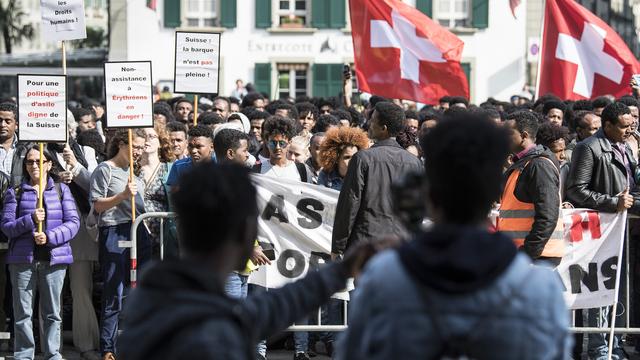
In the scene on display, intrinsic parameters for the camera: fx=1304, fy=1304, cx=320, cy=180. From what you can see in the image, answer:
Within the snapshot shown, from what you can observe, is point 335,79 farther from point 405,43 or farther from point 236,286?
point 236,286


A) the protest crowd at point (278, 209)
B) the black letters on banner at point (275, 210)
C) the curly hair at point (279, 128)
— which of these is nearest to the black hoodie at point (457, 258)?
the protest crowd at point (278, 209)

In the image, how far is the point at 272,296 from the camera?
396 cm

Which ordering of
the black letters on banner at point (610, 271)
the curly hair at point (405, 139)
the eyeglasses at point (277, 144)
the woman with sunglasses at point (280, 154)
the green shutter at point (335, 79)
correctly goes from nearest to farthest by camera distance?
the black letters on banner at point (610, 271), the woman with sunglasses at point (280, 154), the eyeglasses at point (277, 144), the curly hair at point (405, 139), the green shutter at point (335, 79)

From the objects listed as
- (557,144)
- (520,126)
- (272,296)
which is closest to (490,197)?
(272,296)

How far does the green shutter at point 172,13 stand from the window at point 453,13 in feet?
27.2

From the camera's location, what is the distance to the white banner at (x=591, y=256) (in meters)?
9.33

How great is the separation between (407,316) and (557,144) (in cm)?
710

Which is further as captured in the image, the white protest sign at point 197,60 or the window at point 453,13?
the window at point 453,13

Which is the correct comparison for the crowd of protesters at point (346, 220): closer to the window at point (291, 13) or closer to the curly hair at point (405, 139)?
the curly hair at point (405, 139)

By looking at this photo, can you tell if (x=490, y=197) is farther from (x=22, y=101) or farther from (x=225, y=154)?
(x=22, y=101)

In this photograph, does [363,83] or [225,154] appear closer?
[225,154]

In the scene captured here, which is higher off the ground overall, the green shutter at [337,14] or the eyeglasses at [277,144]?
the green shutter at [337,14]

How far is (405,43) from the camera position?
1628 cm

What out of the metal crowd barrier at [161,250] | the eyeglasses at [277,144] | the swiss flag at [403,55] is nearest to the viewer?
the metal crowd barrier at [161,250]
